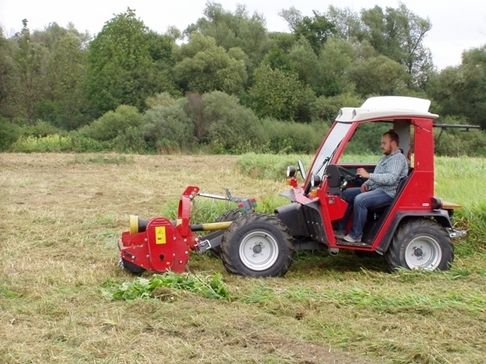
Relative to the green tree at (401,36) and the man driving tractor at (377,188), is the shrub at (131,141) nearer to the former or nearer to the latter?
the green tree at (401,36)

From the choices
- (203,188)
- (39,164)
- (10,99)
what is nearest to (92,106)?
(10,99)

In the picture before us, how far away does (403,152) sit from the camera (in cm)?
789

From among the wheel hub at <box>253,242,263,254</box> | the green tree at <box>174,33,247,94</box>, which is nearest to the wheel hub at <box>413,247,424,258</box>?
the wheel hub at <box>253,242,263,254</box>

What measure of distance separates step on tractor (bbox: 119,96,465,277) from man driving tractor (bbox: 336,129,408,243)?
9 cm

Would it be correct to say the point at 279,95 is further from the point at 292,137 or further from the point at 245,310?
the point at 245,310

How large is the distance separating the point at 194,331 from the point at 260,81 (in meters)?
33.9

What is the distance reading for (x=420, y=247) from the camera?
296 inches

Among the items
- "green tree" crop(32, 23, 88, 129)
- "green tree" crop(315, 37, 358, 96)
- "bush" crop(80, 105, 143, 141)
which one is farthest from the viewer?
"green tree" crop(32, 23, 88, 129)

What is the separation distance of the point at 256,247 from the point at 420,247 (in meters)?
1.76

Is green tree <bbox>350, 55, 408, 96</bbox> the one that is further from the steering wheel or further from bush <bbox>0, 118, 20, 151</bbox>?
the steering wheel

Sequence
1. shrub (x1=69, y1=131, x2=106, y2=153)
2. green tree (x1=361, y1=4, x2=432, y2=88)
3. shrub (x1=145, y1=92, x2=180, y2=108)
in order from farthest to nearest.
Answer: green tree (x1=361, y1=4, x2=432, y2=88), shrub (x1=145, y1=92, x2=180, y2=108), shrub (x1=69, y1=131, x2=106, y2=153)

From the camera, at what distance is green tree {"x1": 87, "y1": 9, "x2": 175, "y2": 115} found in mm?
38625

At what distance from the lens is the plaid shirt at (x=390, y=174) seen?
7473 millimetres

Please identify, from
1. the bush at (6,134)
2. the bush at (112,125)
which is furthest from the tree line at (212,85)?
the bush at (6,134)
